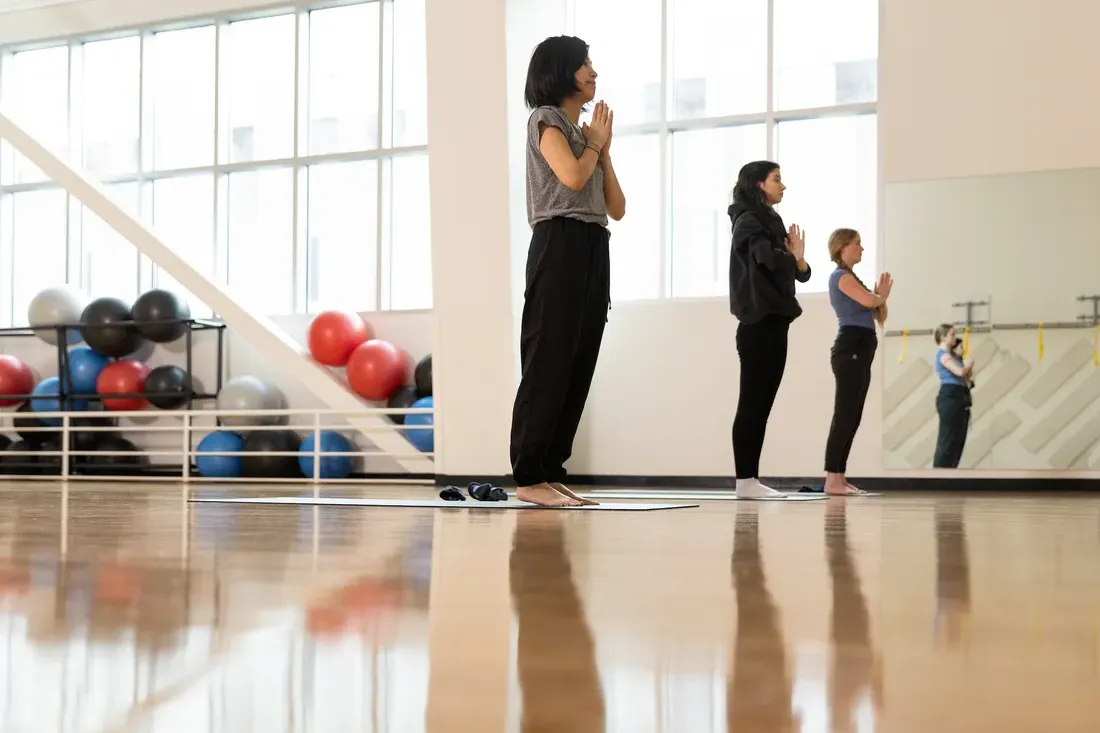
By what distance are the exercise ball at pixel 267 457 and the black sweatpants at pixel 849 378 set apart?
4.33m

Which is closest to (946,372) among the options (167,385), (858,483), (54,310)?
(858,483)

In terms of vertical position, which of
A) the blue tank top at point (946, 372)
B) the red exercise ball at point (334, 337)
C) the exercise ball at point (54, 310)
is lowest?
the blue tank top at point (946, 372)

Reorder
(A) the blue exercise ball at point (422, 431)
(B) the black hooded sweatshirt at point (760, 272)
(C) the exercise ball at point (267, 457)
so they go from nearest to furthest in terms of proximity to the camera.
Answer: (B) the black hooded sweatshirt at point (760, 272) → (A) the blue exercise ball at point (422, 431) → (C) the exercise ball at point (267, 457)

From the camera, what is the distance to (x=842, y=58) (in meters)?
7.28

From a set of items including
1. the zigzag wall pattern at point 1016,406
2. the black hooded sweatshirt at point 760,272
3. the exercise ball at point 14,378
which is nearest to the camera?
the black hooded sweatshirt at point 760,272

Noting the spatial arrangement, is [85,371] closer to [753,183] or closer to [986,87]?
[753,183]

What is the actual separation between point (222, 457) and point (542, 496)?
539 centimetres

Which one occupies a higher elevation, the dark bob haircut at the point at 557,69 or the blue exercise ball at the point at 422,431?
the dark bob haircut at the point at 557,69

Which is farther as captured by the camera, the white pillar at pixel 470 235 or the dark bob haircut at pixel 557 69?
the white pillar at pixel 470 235

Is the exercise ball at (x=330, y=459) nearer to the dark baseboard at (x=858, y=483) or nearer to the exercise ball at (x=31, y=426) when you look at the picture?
the dark baseboard at (x=858, y=483)

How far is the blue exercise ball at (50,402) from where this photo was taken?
29.1ft

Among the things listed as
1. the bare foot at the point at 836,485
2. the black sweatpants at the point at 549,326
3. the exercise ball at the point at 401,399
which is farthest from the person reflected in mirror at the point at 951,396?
the black sweatpants at the point at 549,326

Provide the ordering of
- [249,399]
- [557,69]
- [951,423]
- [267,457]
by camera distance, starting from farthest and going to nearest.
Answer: [249,399] → [267,457] → [951,423] → [557,69]

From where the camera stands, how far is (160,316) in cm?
855
